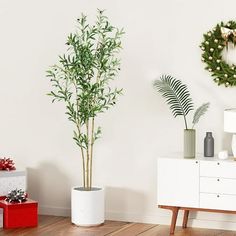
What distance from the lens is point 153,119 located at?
617 centimetres

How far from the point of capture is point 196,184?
5734mm

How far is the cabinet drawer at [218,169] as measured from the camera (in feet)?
18.4

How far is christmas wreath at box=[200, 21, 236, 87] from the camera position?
5.84 metres

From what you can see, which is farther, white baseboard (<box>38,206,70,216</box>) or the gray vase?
white baseboard (<box>38,206,70,216</box>)

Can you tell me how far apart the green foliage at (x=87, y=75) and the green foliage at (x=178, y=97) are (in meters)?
0.38

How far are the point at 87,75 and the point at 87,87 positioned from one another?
9.4 inches

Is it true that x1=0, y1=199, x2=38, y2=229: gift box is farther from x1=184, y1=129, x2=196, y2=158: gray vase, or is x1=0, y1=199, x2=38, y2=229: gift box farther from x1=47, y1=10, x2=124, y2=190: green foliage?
x1=184, y1=129, x2=196, y2=158: gray vase

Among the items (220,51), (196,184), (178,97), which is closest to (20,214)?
(196,184)

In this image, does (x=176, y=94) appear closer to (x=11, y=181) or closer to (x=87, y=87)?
(x=87, y=87)

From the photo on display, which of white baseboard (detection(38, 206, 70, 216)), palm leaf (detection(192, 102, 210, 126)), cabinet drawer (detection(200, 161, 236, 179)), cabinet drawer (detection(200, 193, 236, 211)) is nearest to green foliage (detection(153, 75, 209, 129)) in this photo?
palm leaf (detection(192, 102, 210, 126))

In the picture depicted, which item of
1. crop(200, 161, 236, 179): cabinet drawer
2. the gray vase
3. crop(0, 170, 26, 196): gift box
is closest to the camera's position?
crop(200, 161, 236, 179): cabinet drawer

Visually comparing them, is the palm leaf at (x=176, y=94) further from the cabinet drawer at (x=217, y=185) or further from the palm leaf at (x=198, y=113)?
the cabinet drawer at (x=217, y=185)

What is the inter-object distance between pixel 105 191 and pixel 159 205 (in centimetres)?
65

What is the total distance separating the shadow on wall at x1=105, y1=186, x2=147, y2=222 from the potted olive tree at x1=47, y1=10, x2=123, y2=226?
224 millimetres
